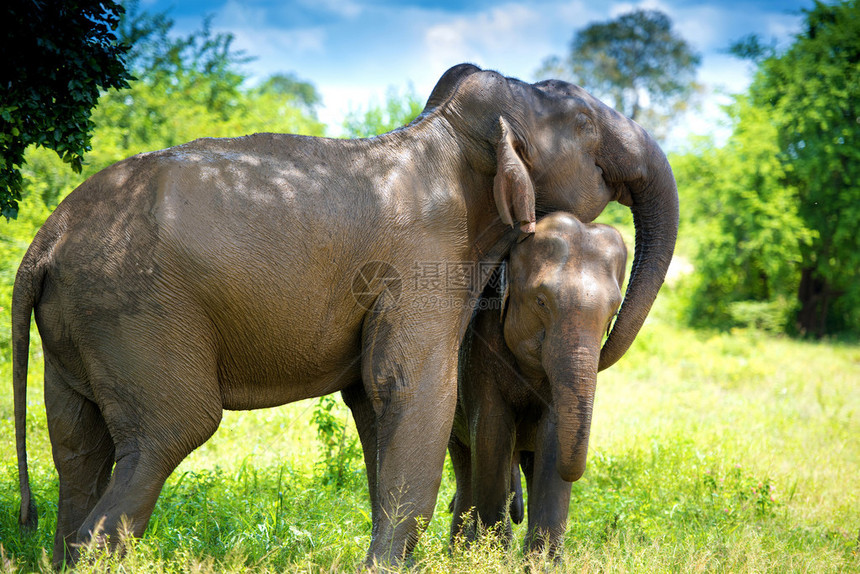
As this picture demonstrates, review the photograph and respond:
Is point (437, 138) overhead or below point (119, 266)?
overhead

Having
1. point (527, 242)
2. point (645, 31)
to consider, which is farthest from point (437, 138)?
point (645, 31)

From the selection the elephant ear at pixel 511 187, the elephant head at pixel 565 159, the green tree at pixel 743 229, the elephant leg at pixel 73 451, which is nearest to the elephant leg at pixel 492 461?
the elephant head at pixel 565 159

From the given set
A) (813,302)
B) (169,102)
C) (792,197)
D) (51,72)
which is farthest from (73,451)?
(813,302)

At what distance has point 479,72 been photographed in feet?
13.9

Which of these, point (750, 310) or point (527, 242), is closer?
point (527, 242)

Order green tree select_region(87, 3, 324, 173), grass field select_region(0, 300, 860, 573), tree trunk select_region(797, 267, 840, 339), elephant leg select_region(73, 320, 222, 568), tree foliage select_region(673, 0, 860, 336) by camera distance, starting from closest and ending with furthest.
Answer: elephant leg select_region(73, 320, 222, 568), grass field select_region(0, 300, 860, 573), green tree select_region(87, 3, 324, 173), tree foliage select_region(673, 0, 860, 336), tree trunk select_region(797, 267, 840, 339)

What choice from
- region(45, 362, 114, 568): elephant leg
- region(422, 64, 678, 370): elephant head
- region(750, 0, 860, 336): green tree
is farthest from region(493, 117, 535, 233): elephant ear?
region(750, 0, 860, 336): green tree

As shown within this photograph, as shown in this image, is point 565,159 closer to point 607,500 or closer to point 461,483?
point 461,483

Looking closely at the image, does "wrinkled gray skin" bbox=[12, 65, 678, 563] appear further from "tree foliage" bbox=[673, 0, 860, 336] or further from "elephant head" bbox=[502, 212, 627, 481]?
"tree foliage" bbox=[673, 0, 860, 336]

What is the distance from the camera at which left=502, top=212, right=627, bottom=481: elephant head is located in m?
3.87

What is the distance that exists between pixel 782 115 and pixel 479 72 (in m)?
16.5

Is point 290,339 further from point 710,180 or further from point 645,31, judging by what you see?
point 645,31

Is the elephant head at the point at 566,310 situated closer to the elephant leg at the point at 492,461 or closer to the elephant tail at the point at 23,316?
the elephant leg at the point at 492,461

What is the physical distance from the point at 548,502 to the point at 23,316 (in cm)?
280
